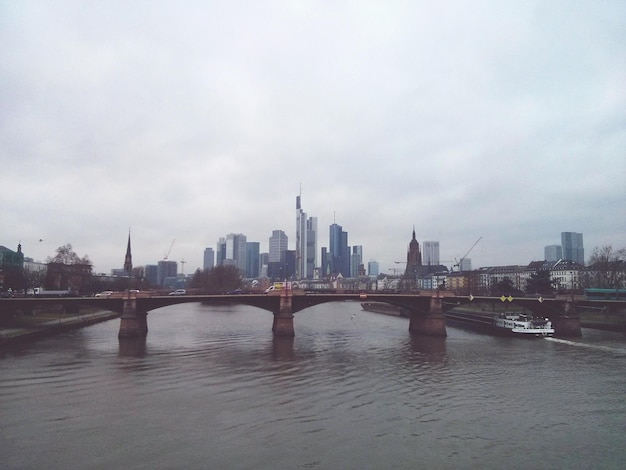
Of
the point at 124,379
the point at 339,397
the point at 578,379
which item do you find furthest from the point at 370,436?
the point at 578,379

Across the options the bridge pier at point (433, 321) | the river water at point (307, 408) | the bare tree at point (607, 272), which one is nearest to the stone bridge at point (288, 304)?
the bridge pier at point (433, 321)

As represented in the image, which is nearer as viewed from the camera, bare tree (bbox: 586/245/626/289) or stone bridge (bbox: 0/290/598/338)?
stone bridge (bbox: 0/290/598/338)

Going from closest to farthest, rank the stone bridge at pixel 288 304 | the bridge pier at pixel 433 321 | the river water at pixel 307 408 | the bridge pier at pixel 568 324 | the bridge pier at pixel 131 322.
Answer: the river water at pixel 307 408 < the bridge pier at pixel 131 322 < the stone bridge at pixel 288 304 < the bridge pier at pixel 433 321 < the bridge pier at pixel 568 324

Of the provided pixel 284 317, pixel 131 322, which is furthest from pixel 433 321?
pixel 131 322

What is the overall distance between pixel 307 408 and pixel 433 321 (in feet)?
152

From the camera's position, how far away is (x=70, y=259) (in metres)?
133

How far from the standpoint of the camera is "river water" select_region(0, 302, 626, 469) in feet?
69.3

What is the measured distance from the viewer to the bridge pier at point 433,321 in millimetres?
70938

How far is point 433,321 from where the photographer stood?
234ft

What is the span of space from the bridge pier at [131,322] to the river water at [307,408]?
25.6 feet

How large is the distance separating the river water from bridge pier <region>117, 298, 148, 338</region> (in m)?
7.80

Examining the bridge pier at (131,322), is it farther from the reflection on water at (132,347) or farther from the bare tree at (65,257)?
the bare tree at (65,257)

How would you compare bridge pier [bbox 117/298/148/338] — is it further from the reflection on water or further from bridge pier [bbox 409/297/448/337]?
bridge pier [bbox 409/297/448/337]

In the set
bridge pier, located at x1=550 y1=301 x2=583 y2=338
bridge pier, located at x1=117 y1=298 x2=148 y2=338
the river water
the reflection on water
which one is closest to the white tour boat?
bridge pier, located at x1=550 y1=301 x2=583 y2=338
